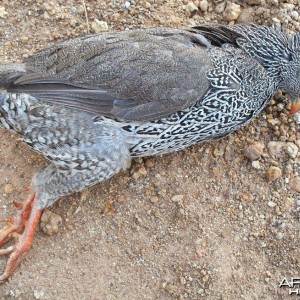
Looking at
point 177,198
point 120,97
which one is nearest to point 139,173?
point 177,198

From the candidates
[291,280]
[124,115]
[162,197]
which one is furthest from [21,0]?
[291,280]

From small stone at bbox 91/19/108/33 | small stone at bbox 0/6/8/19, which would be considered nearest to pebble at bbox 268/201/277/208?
small stone at bbox 91/19/108/33

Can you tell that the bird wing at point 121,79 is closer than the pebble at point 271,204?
Yes

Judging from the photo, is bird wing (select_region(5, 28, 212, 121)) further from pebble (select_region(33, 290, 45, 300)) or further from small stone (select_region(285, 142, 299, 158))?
pebble (select_region(33, 290, 45, 300))

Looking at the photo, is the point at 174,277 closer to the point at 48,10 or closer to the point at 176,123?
the point at 176,123

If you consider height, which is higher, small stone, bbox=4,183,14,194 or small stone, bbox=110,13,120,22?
small stone, bbox=110,13,120,22

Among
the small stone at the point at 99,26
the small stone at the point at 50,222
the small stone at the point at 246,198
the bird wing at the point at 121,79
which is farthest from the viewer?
the small stone at the point at 99,26

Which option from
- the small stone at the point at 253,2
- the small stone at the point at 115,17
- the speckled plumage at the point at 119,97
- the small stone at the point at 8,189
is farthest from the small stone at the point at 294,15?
the small stone at the point at 8,189

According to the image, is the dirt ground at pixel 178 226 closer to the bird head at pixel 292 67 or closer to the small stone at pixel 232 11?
the bird head at pixel 292 67
